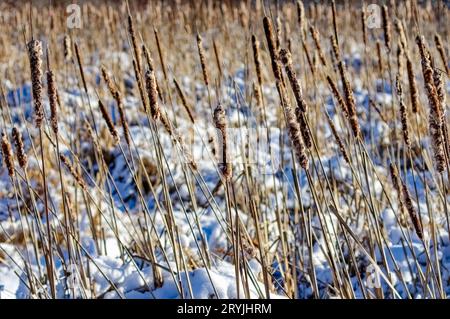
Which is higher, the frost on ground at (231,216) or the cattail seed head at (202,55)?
the cattail seed head at (202,55)

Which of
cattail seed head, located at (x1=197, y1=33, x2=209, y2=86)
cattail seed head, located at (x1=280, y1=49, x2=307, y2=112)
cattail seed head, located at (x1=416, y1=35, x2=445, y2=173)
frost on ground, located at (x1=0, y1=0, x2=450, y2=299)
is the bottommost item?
frost on ground, located at (x1=0, y1=0, x2=450, y2=299)

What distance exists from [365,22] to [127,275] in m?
1.12

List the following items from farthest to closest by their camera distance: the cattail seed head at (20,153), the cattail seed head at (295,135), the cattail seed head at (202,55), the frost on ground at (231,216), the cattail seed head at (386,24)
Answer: the cattail seed head at (386,24)
the cattail seed head at (202,55)
the frost on ground at (231,216)
the cattail seed head at (20,153)
the cattail seed head at (295,135)

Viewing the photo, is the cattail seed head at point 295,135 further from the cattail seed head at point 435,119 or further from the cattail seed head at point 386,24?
the cattail seed head at point 386,24

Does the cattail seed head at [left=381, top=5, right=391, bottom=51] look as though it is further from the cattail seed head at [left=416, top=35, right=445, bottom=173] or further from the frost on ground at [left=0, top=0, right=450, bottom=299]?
→ the cattail seed head at [left=416, top=35, right=445, bottom=173]

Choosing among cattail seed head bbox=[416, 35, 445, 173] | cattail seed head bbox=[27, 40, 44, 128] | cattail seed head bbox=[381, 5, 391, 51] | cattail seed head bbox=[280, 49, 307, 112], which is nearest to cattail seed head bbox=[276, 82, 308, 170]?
cattail seed head bbox=[280, 49, 307, 112]

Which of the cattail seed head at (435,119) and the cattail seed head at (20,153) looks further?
the cattail seed head at (20,153)

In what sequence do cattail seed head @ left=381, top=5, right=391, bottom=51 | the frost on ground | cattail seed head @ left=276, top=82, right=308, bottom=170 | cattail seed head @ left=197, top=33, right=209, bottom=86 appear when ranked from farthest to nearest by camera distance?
1. cattail seed head @ left=381, top=5, right=391, bottom=51
2. cattail seed head @ left=197, top=33, right=209, bottom=86
3. the frost on ground
4. cattail seed head @ left=276, top=82, right=308, bottom=170

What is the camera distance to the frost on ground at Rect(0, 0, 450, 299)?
3.88 ft

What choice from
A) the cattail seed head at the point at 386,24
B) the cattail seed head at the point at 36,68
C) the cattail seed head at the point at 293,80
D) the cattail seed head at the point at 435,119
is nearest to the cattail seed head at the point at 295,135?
the cattail seed head at the point at 293,80

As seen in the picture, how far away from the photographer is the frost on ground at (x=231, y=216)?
3.88ft

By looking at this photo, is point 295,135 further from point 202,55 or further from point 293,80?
point 202,55
